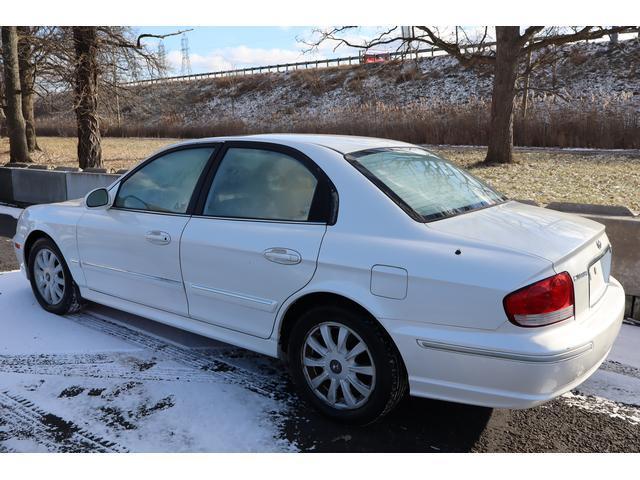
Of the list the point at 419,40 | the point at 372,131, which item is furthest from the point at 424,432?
the point at 372,131

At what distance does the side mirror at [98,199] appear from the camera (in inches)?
168

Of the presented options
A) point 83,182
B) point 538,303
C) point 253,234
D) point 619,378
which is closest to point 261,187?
point 253,234

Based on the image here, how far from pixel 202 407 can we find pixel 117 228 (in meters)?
1.57

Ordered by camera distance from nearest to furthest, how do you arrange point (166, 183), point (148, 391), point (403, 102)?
point (148, 391), point (166, 183), point (403, 102)

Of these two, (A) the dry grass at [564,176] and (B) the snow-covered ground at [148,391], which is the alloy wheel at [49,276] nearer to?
(B) the snow-covered ground at [148,391]

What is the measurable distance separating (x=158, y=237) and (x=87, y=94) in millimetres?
11273

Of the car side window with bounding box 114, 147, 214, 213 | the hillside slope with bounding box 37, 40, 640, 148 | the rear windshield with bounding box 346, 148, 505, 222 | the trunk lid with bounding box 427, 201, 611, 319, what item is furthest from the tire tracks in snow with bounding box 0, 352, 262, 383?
the hillside slope with bounding box 37, 40, 640, 148

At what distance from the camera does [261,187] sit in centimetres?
346

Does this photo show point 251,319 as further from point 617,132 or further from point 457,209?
point 617,132

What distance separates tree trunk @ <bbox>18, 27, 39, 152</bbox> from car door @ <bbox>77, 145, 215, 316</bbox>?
512 inches

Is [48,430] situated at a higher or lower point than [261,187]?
lower

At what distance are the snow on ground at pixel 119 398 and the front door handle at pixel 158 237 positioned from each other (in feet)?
2.71

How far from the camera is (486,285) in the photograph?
2529mm

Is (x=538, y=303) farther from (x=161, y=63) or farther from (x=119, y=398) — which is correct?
(x=161, y=63)
